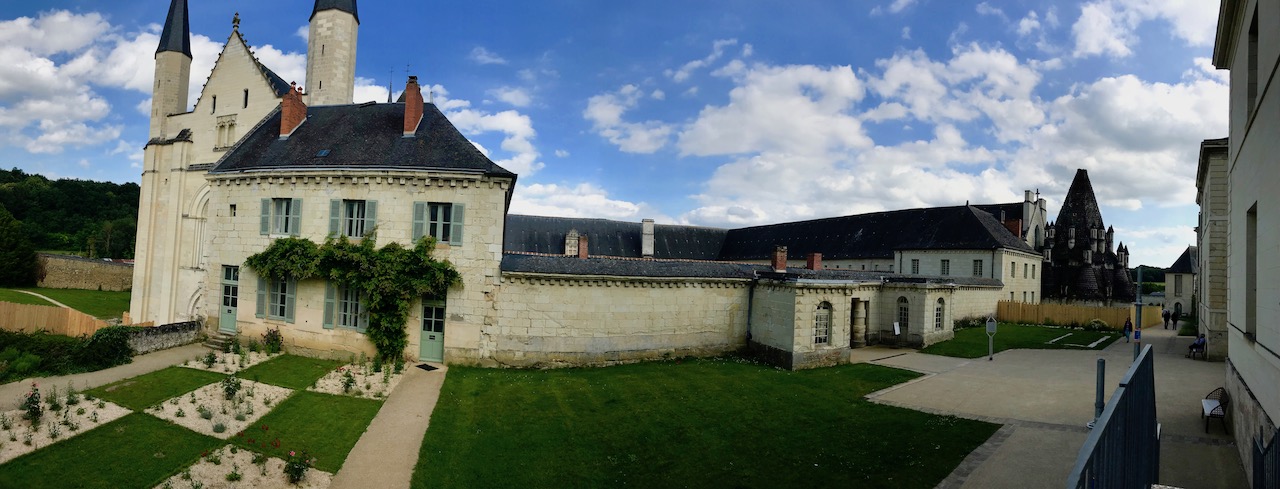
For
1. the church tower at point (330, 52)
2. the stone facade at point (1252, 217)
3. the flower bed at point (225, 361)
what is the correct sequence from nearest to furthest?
the stone facade at point (1252, 217), the flower bed at point (225, 361), the church tower at point (330, 52)

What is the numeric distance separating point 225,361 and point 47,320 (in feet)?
32.4

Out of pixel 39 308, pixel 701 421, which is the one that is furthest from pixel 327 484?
pixel 39 308

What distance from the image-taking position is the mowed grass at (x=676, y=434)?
28.0 ft

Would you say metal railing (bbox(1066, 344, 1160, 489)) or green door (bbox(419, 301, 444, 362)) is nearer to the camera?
metal railing (bbox(1066, 344, 1160, 489))

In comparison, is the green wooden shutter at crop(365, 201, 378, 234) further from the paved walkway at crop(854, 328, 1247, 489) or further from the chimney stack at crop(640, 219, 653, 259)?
the chimney stack at crop(640, 219, 653, 259)

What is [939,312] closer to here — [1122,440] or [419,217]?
[419,217]

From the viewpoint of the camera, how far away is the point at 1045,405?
1235 cm

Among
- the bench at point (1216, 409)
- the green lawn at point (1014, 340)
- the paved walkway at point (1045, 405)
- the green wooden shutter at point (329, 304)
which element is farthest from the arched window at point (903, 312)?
the green wooden shutter at point (329, 304)

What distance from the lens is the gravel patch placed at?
8.94m

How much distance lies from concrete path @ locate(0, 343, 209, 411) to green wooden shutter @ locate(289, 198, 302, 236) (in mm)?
3920

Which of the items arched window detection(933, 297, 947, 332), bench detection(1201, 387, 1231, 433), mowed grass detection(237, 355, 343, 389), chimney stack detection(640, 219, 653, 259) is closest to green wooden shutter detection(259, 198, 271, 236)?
mowed grass detection(237, 355, 343, 389)

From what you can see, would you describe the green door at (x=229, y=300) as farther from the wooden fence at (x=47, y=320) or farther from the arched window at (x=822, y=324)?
the arched window at (x=822, y=324)

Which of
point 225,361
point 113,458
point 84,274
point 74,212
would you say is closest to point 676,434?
point 113,458

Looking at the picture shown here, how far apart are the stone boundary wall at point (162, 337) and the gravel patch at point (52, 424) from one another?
4.54 m
